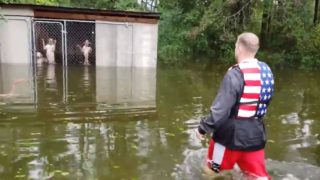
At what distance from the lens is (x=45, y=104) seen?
27.9 ft

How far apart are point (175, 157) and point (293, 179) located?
1.52m

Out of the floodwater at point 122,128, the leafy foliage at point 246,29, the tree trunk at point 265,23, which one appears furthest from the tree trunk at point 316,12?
the floodwater at point 122,128

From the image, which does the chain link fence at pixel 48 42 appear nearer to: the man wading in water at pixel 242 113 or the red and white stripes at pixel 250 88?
the man wading in water at pixel 242 113

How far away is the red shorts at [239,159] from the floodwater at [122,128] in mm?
575

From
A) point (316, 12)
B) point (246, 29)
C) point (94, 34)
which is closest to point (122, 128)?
point (94, 34)

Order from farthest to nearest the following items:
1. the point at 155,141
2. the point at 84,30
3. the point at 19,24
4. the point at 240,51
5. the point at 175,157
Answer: the point at 84,30
the point at 19,24
the point at 155,141
the point at 175,157
the point at 240,51

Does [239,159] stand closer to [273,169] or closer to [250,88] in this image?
[250,88]

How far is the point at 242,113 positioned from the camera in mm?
3594

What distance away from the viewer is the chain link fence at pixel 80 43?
607 inches

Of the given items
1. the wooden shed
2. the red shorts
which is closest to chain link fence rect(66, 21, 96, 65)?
the wooden shed

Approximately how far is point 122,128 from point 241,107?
3657 millimetres

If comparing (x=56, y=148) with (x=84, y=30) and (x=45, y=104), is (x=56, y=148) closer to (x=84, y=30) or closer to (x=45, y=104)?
(x=45, y=104)

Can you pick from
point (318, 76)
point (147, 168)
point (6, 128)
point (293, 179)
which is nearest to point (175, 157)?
point (147, 168)

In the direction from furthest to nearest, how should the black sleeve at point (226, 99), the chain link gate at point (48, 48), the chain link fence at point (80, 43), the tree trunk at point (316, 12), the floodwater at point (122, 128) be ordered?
the tree trunk at point (316, 12)
the chain link fence at point (80, 43)
the chain link gate at point (48, 48)
the floodwater at point (122, 128)
the black sleeve at point (226, 99)
